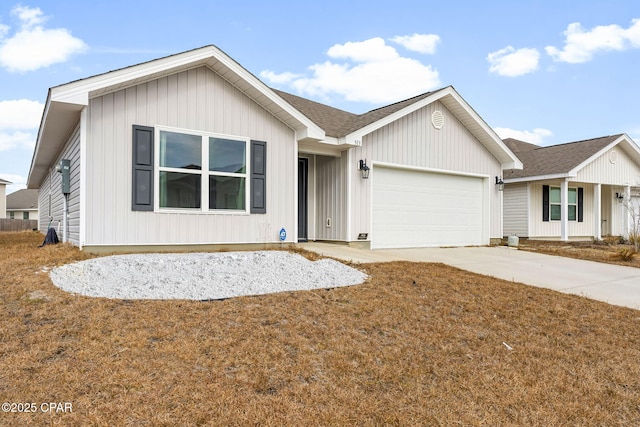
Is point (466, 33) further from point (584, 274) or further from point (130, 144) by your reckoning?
point (130, 144)

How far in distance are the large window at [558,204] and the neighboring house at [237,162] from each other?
6753 millimetres

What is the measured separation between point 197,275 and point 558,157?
54.3 feet

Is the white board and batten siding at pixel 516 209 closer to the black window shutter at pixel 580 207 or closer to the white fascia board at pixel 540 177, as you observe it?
the white fascia board at pixel 540 177

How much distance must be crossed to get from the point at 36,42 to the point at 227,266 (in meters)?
12.0

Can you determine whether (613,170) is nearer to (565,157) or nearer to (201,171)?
(565,157)

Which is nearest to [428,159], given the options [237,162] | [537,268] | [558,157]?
[537,268]

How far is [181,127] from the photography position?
7.97 meters

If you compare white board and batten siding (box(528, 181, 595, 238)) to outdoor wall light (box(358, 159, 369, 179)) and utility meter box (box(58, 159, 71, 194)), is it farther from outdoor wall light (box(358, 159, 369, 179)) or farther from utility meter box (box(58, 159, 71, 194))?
utility meter box (box(58, 159, 71, 194))

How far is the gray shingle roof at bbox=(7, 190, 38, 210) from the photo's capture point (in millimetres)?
39812

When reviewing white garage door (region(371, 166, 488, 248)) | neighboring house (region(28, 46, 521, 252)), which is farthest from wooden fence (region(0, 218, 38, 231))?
white garage door (region(371, 166, 488, 248))

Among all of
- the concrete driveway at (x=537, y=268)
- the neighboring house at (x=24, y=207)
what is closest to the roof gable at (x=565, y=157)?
the concrete driveway at (x=537, y=268)

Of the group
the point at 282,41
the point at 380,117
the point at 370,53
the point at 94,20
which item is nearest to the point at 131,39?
the point at 94,20

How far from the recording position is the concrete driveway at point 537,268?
23.3 ft

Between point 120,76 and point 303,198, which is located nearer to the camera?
point 120,76
